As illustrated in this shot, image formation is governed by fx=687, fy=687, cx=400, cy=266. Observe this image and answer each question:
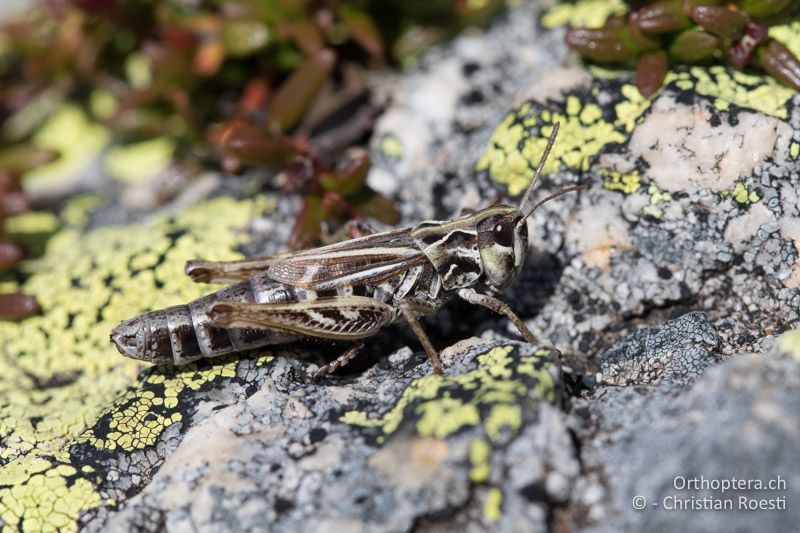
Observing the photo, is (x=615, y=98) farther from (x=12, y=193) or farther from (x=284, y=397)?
(x=12, y=193)

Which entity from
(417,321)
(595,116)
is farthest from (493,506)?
(595,116)

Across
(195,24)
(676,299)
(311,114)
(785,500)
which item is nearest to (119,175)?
(195,24)

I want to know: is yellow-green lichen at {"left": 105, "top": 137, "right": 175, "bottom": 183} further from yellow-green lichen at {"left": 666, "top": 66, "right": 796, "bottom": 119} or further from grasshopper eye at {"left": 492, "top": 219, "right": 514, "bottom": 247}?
yellow-green lichen at {"left": 666, "top": 66, "right": 796, "bottom": 119}

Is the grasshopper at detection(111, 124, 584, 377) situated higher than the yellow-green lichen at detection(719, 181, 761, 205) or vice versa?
the yellow-green lichen at detection(719, 181, 761, 205)

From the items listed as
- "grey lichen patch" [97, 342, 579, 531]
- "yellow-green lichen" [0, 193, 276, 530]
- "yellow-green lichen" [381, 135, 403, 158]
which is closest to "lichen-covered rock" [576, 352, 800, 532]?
"grey lichen patch" [97, 342, 579, 531]

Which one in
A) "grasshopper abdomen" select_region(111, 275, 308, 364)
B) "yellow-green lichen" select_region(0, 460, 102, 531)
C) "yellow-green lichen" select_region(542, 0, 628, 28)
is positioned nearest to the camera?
"yellow-green lichen" select_region(0, 460, 102, 531)

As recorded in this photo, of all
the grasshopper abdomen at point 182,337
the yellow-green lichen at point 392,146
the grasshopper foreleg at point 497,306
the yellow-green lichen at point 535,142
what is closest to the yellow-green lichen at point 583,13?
the yellow-green lichen at point 535,142
